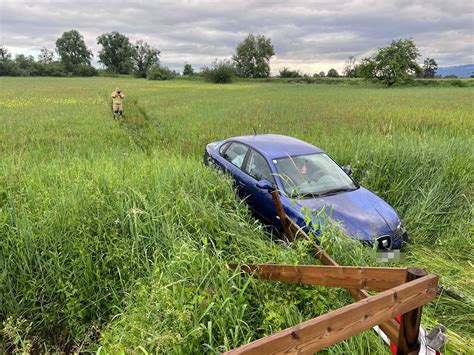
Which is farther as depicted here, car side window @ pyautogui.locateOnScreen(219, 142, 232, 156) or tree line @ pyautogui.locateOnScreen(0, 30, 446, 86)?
tree line @ pyautogui.locateOnScreen(0, 30, 446, 86)

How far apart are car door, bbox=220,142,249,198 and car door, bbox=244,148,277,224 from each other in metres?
0.09

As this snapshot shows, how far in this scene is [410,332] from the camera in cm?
184

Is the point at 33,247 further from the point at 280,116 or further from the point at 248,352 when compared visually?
the point at 280,116

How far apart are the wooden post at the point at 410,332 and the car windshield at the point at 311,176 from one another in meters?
2.88

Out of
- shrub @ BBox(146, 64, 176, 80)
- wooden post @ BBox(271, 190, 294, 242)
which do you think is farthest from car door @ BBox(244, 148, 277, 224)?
shrub @ BBox(146, 64, 176, 80)

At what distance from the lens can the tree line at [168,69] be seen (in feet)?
174

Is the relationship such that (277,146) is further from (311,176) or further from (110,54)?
(110,54)

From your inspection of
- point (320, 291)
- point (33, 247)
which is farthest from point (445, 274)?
point (33, 247)

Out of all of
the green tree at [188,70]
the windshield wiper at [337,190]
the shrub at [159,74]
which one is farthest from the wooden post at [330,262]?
the green tree at [188,70]

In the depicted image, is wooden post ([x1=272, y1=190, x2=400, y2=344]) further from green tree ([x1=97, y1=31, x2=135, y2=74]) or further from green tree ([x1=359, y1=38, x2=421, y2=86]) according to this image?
green tree ([x1=97, y1=31, x2=135, y2=74])

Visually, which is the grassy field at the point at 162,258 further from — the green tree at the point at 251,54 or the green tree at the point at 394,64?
the green tree at the point at 251,54

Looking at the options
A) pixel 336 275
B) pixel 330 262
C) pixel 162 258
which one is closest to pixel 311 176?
pixel 330 262

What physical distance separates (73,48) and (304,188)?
110174 mm

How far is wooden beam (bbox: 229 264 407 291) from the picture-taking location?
83.1 inches
